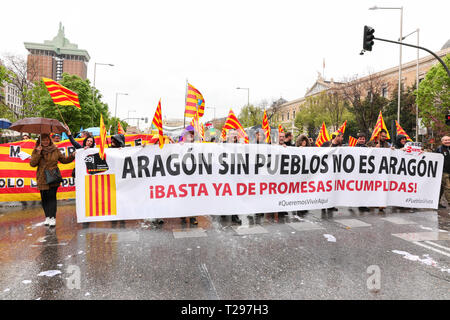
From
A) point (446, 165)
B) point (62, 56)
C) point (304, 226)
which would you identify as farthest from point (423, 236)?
point (62, 56)

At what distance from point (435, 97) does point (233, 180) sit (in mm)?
27026

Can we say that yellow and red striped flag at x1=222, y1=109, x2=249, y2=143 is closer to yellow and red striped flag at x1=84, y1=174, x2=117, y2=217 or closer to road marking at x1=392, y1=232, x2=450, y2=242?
yellow and red striped flag at x1=84, y1=174, x2=117, y2=217

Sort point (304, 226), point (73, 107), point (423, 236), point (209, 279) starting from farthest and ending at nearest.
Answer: point (73, 107) < point (304, 226) < point (423, 236) < point (209, 279)

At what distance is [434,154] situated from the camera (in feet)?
24.8

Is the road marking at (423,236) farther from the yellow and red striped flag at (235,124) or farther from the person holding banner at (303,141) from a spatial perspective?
the yellow and red striped flag at (235,124)

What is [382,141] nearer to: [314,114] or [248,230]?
[248,230]

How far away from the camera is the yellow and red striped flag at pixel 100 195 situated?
5.53m

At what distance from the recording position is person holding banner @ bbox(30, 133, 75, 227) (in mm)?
5547

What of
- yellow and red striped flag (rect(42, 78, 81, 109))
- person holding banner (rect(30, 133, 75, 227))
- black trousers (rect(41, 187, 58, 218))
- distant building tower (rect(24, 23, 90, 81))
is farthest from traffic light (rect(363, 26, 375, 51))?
distant building tower (rect(24, 23, 90, 81))

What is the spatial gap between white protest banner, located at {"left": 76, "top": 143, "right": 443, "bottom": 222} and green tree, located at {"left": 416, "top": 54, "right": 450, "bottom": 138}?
21271 millimetres

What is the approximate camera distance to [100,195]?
556cm

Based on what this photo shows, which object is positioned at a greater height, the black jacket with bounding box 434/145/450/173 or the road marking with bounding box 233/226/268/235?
the black jacket with bounding box 434/145/450/173

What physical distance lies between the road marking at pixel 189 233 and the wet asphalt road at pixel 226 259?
17 mm
